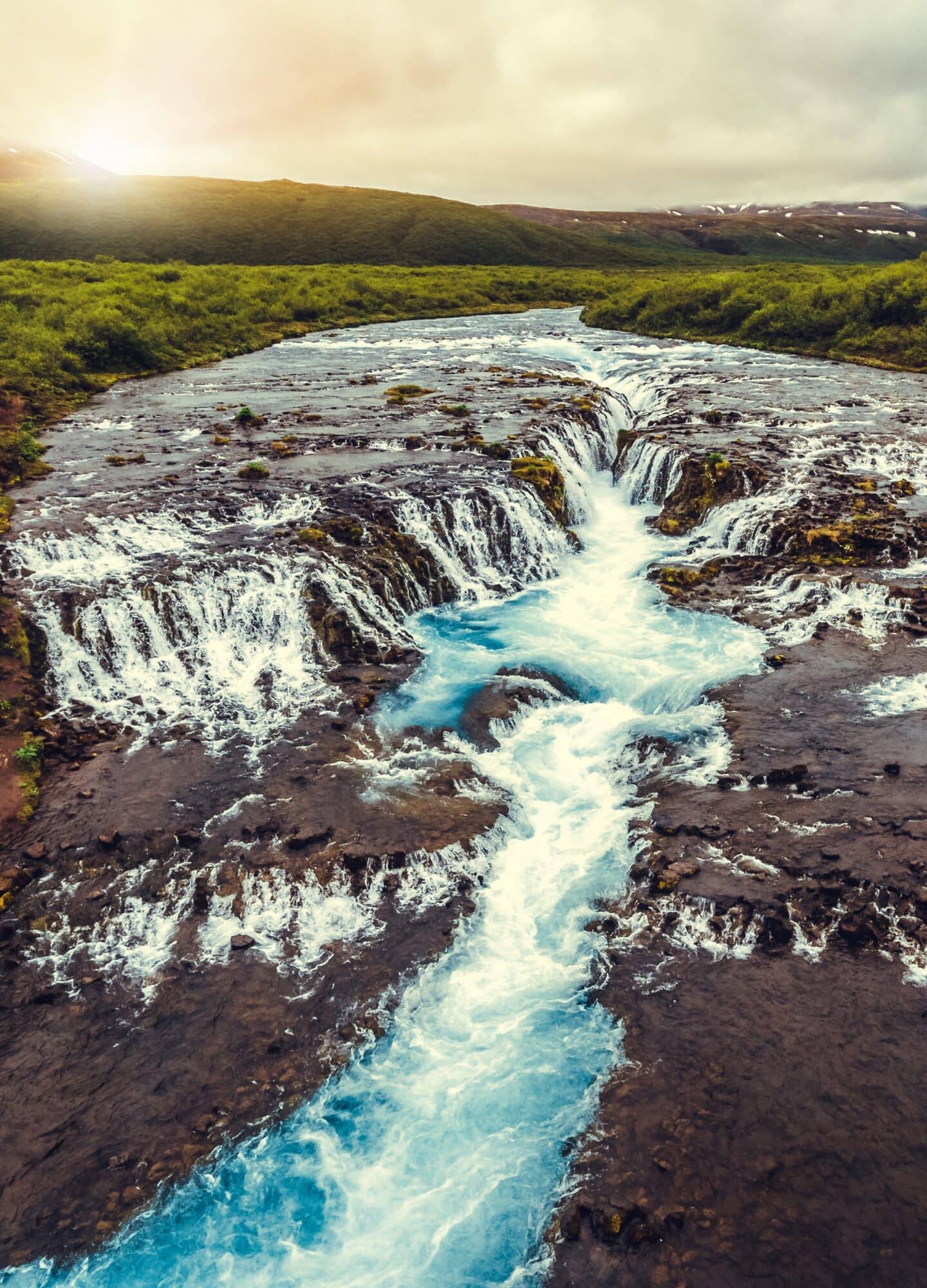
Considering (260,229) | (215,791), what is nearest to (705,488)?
(215,791)

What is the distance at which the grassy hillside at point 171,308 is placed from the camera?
1704 inches

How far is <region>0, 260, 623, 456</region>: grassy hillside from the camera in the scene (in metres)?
43.3

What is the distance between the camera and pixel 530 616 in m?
24.7

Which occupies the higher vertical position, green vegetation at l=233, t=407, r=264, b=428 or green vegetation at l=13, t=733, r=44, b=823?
green vegetation at l=233, t=407, r=264, b=428

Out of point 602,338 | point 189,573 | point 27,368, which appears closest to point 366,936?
point 189,573

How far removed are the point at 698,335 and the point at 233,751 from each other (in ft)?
215

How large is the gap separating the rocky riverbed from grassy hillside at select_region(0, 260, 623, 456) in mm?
15122

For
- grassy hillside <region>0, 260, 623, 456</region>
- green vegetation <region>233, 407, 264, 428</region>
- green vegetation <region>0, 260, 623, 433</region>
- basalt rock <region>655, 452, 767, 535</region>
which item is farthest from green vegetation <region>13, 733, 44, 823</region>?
basalt rock <region>655, 452, 767, 535</region>

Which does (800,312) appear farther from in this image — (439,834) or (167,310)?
(439,834)

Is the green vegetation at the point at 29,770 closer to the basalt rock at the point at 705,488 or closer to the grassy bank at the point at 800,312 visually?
the basalt rock at the point at 705,488

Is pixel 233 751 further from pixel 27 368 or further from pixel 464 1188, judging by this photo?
pixel 27 368

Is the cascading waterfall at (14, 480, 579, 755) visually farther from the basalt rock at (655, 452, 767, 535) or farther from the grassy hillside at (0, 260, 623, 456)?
the grassy hillside at (0, 260, 623, 456)

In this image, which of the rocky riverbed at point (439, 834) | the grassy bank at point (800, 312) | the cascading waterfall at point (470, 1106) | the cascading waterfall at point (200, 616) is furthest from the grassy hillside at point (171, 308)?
the grassy bank at point (800, 312)

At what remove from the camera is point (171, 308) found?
5950cm
